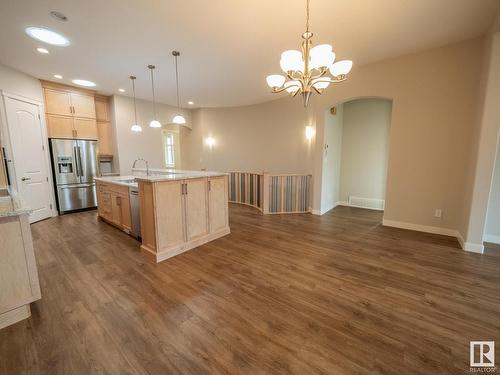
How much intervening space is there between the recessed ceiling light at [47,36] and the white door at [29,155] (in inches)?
77.2

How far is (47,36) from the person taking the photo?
9.66 feet

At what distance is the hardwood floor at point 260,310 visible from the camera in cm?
148

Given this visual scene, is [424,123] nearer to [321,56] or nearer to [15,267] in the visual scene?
[321,56]

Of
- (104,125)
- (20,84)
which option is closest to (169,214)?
(20,84)

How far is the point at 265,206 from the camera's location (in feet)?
17.5

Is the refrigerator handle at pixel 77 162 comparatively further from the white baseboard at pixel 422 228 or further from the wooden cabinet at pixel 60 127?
the white baseboard at pixel 422 228

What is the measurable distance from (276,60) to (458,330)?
4150 mm

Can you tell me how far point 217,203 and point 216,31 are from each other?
255cm

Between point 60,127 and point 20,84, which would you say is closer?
point 20,84

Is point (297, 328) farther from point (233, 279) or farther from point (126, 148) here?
point (126, 148)

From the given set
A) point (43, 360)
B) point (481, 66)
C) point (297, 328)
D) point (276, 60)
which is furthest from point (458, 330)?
point (276, 60)

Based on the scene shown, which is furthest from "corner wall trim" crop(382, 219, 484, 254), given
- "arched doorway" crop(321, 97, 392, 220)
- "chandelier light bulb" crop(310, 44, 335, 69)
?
"chandelier light bulb" crop(310, 44, 335, 69)

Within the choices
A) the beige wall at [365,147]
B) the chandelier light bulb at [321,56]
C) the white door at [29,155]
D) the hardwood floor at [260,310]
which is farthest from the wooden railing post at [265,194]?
the white door at [29,155]

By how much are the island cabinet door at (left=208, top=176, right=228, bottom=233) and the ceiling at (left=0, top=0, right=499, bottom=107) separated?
2.13 meters
